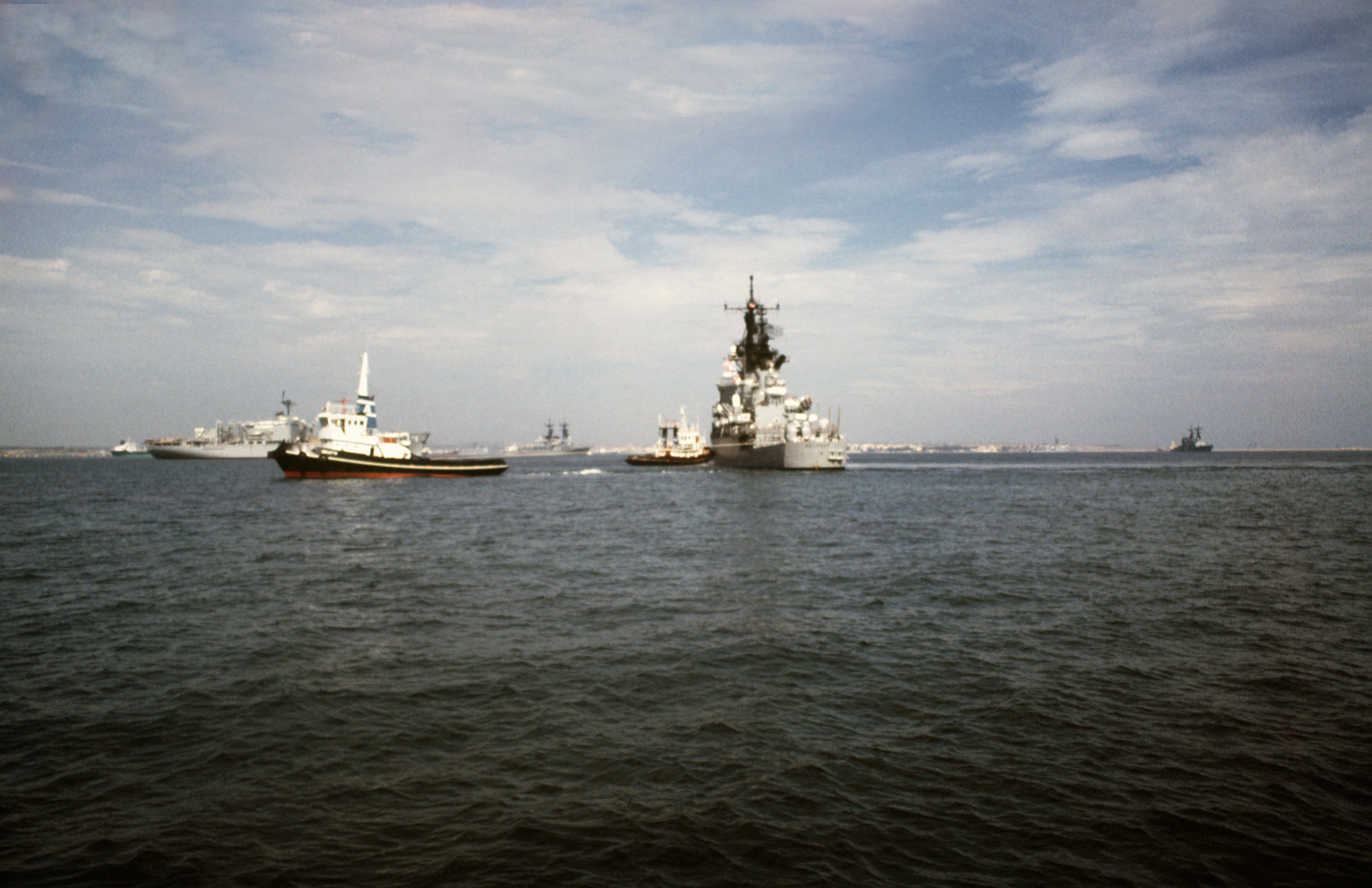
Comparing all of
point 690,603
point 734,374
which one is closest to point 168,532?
point 690,603

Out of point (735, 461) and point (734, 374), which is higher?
point (734, 374)

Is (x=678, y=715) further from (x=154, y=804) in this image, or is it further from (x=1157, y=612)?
(x=1157, y=612)

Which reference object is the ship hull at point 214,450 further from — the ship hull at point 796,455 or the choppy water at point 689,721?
the choppy water at point 689,721

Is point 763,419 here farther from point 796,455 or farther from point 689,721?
point 689,721

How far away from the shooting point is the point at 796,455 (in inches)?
3056

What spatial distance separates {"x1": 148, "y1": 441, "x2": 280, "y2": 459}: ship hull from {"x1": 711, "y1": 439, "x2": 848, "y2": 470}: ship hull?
397ft

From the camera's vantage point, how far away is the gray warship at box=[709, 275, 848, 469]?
258 feet

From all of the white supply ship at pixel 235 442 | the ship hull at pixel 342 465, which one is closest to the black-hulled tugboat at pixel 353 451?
the ship hull at pixel 342 465

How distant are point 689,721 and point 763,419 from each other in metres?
74.6

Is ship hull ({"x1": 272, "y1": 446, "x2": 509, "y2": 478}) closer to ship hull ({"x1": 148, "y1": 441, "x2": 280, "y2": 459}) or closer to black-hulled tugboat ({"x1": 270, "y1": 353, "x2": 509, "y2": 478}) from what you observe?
black-hulled tugboat ({"x1": 270, "y1": 353, "x2": 509, "y2": 478})

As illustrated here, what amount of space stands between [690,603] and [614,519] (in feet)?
65.2

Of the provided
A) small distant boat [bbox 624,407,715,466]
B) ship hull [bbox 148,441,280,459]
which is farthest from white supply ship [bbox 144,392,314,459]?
small distant boat [bbox 624,407,715,466]

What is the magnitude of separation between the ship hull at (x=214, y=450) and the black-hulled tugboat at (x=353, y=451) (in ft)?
311

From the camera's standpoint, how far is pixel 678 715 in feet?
31.8
